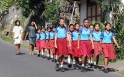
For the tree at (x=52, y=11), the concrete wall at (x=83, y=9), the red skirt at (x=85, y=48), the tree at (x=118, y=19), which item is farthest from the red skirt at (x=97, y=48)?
the tree at (x=52, y=11)

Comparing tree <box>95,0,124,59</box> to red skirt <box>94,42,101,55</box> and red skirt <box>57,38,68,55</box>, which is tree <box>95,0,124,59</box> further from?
red skirt <box>57,38,68,55</box>

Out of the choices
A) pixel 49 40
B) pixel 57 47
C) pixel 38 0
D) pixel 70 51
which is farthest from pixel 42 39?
pixel 38 0

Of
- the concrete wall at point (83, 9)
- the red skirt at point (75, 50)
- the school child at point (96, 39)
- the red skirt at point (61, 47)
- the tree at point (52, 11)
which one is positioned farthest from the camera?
the tree at point (52, 11)

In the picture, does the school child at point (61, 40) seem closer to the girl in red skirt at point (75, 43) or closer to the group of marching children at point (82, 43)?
the group of marching children at point (82, 43)

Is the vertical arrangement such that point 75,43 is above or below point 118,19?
below

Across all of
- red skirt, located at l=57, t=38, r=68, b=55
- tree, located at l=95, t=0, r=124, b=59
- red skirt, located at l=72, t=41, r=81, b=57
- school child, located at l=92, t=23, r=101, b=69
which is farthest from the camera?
tree, located at l=95, t=0, r=124, b=59

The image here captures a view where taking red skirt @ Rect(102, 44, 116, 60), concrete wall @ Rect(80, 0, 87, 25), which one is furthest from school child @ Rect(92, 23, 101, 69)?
concrete wall @ Rect(80, 0, 87, 25)

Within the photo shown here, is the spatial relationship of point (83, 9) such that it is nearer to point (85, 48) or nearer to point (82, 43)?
point (82, 43)

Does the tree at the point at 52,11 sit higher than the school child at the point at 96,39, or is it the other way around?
the tree at the point at 52,11

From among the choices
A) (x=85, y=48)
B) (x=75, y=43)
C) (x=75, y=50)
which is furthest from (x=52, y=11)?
(x=85, y=48)

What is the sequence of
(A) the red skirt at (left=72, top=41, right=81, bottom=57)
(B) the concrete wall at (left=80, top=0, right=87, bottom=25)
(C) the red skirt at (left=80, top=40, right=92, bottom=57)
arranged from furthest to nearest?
(B) the concrete wall at (left=80, top=0, right=87, bottom=25)
(A) the red skirt at (left=72, top=41, right=81, bottom=57)
(C) the red skirt at (left=80, top=40, right=92, bottom=57)

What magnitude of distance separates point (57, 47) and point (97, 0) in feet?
24.8

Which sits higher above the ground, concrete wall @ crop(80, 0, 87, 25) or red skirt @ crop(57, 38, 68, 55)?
concrete wall @ crop(80, 0, 87, 25)

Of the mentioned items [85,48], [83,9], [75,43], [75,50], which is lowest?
[75,50]
